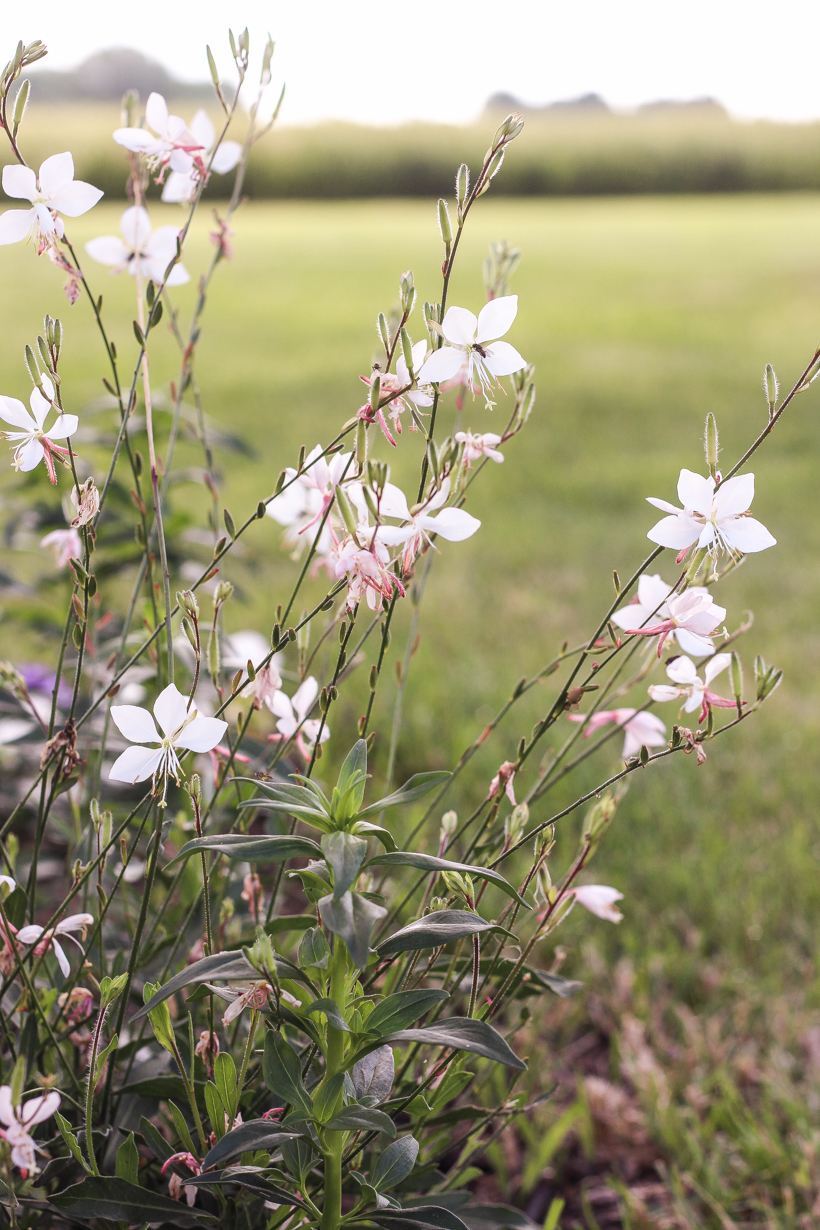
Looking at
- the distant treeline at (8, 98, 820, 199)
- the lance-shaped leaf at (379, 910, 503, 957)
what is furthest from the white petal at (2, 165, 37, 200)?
the distant treeline at (8, 98, 820, 199)

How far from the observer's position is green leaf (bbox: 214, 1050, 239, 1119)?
25.3 inches

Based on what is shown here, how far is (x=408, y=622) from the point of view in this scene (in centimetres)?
261

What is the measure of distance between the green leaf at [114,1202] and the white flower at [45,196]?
64 centimetres

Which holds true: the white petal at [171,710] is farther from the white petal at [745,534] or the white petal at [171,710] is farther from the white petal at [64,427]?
the white petal at [745,534]

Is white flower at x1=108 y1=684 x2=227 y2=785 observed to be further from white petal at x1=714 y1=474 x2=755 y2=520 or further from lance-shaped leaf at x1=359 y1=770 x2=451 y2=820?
white petal at x1=714 y1=474 x2=755 y2=520

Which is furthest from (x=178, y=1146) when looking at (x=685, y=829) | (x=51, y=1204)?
(x=685, y=829)

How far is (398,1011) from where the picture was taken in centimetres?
65

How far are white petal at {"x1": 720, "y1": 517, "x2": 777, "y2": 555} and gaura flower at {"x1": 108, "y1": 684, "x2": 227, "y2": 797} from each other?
0.34 metres

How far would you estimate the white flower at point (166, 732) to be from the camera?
61 cm

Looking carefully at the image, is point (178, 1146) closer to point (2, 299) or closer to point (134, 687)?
point (134, 687)

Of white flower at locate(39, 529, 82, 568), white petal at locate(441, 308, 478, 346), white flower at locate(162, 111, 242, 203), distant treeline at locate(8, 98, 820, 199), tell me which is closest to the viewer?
white petal at locate(441, 308, 478, 346)

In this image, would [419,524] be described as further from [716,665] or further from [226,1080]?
[226,1080]

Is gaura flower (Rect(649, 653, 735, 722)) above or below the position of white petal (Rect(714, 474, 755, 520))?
below

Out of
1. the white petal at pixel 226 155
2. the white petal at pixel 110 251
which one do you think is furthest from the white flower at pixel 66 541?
the white petal at pixel 226 155
